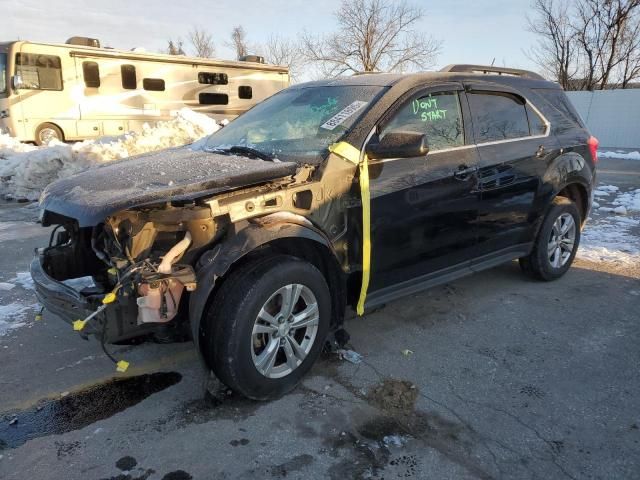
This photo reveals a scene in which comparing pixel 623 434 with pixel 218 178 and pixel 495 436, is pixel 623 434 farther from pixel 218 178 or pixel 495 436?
pixel 218 178

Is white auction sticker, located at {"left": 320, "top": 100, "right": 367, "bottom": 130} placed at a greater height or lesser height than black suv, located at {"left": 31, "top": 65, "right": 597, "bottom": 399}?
greater

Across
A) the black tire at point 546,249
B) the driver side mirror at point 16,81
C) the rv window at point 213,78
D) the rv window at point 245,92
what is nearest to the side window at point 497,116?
the black tire at point 546,249

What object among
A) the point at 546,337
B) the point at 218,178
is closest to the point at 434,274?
the point at 546,337

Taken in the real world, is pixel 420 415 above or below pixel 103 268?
below

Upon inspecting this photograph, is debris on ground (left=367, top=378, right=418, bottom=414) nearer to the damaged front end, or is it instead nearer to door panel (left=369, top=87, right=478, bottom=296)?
door panel (left=369, top=87, right=478, bottom=296)

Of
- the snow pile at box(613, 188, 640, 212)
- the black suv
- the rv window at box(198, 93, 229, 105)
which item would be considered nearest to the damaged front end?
the black suv

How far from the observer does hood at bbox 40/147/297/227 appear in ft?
8.45

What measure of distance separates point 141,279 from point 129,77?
46.0 feet

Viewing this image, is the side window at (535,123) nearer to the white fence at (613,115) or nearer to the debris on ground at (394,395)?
the debris on ground at (394,395)

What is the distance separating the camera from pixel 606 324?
4.13m

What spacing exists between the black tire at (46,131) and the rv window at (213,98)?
4.37 metres

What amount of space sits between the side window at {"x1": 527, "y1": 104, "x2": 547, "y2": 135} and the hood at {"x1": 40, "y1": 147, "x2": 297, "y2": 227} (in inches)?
102

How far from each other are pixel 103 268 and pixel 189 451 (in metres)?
1.52

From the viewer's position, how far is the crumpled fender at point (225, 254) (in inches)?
107
